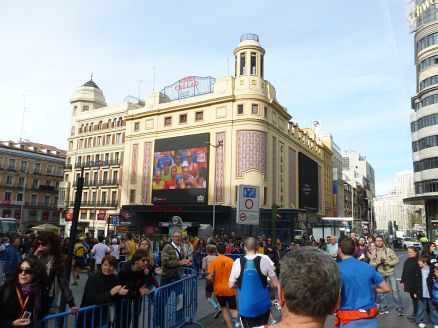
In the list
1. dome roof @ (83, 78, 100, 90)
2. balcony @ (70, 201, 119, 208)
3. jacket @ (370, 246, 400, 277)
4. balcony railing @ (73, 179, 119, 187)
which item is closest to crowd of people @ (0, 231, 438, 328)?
jacket @ (370, 246, 400, 277)

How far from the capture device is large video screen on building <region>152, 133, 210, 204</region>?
41750 mm

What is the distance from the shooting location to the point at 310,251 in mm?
2133

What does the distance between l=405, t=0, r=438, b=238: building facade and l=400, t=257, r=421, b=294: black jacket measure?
39.4 m

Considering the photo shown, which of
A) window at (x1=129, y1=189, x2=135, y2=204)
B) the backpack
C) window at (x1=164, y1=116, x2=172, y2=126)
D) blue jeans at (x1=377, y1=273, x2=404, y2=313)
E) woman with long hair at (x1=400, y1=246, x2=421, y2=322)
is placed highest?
window at (x1=164, y1=116, x2=172, y2=126)

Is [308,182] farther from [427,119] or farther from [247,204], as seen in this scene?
[247,204]

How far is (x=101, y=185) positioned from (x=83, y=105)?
46.8 feet

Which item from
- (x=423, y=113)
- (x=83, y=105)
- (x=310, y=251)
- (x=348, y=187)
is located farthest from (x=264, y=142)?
(x=348, y=187)

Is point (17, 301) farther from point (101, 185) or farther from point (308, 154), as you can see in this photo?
point (308, 154)

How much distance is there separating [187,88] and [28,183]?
35988 millimetres

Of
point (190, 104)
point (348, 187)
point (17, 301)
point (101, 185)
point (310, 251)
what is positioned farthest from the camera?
point (348, 187)

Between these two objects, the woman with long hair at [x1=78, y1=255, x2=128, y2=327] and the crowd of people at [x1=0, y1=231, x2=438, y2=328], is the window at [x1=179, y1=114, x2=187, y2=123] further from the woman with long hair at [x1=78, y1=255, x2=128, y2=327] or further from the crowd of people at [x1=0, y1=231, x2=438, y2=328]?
the woman with long hair at [x1=78, y1=255, x2=128, y2=327]

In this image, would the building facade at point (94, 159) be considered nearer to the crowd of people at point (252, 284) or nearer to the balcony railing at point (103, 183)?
the balcony railing at point (103, 183)

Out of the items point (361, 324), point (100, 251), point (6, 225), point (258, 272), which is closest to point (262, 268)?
point (258, 272)

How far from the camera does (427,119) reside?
46656 mm
